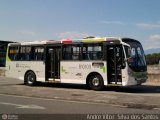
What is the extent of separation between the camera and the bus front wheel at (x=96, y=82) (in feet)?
63.7

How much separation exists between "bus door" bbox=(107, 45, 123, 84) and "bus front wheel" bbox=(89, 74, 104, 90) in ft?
1.82

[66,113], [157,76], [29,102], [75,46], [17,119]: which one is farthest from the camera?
[157,76]

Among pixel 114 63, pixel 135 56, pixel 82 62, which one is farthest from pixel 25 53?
pixel 135 56

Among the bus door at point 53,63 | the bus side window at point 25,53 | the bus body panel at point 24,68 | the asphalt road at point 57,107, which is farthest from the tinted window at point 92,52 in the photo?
the asphalt road at point 57,107

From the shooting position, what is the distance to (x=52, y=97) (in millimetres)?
15617

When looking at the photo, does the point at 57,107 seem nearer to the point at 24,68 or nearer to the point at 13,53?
the point at 24,68

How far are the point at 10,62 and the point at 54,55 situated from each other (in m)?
4.19

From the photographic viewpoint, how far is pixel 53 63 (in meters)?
22.0

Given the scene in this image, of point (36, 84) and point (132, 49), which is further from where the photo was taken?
point (36, 84)

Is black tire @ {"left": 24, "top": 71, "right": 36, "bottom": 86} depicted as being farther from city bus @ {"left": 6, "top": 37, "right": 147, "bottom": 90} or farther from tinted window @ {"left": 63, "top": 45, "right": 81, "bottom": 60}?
tinted window @ {"left": 63, "top": 45, "right": 81, "bottom": 60}

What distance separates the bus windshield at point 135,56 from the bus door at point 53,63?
494 cm

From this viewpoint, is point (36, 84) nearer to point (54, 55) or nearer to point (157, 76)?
point (54, 55)

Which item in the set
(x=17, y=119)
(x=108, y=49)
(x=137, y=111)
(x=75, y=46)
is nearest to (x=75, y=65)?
(x=75, y=46)

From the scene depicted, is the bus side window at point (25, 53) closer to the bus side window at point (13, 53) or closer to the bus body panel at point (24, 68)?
the bus body panel at point (24, 68)
